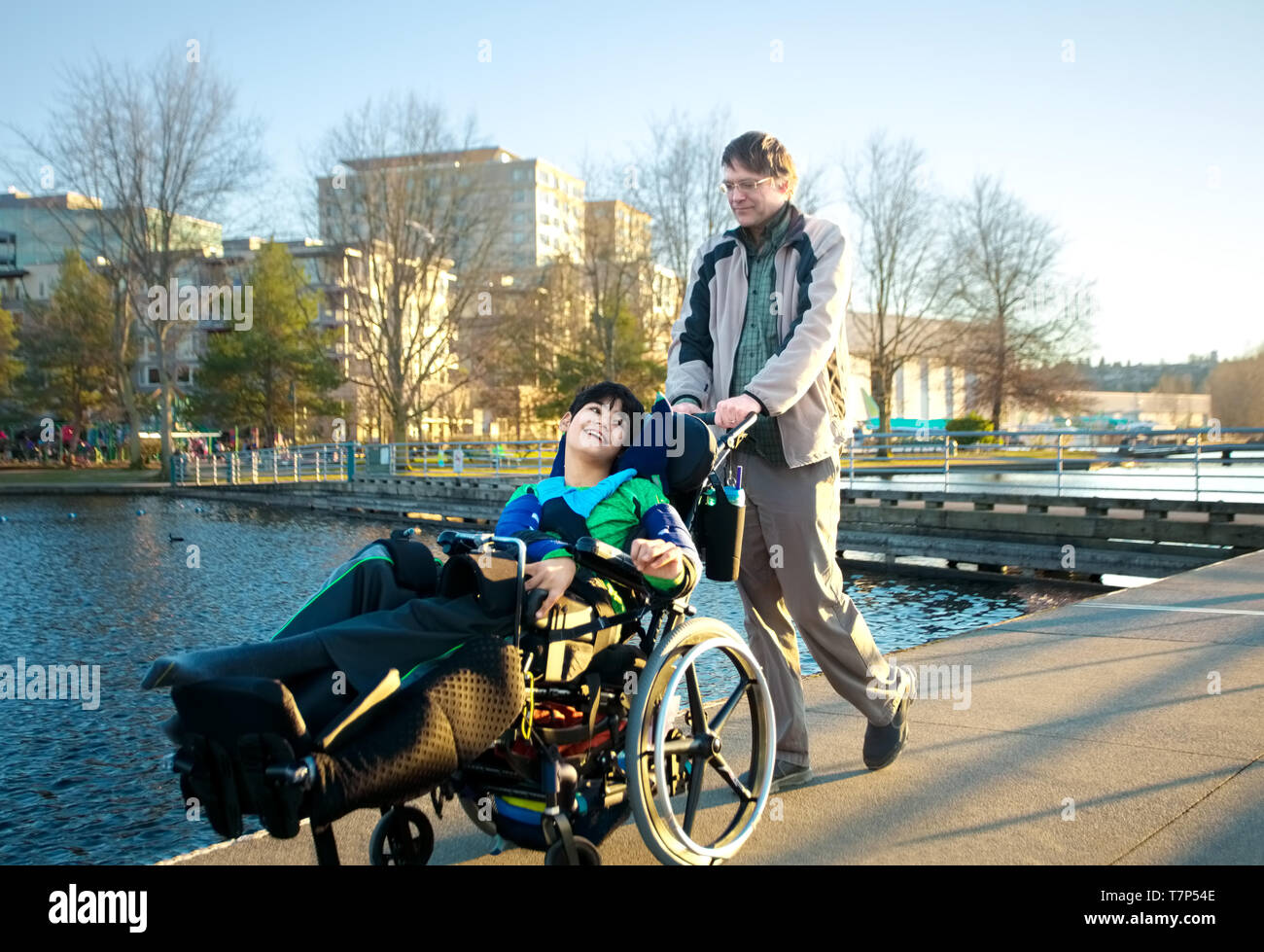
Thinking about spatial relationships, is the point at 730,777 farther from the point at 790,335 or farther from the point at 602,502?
the point at 790,335

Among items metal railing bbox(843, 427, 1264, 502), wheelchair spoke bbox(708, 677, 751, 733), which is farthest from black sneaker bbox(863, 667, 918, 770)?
metal railing bbox(843, 427, 1264, 502)

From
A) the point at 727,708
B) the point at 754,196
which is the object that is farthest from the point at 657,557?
the point at 754,196

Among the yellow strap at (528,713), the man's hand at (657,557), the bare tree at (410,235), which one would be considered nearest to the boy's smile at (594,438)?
the man's hand at (657,557)

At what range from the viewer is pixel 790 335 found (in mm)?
3643

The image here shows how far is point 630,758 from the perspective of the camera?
8.63ft

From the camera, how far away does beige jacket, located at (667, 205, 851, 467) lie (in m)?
3.51

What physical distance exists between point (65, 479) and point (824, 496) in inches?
1650

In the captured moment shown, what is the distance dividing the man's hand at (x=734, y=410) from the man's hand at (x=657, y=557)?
0.62 metres

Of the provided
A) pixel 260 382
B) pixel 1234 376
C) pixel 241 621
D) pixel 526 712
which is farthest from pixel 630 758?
pixel 1234 376

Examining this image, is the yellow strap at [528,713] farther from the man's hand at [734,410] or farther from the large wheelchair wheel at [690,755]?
the man's hand at [734,410]

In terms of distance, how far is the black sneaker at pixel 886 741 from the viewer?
3754 millimetres

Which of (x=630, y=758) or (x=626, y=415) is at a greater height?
(x=626, y=415)

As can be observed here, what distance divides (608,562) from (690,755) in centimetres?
65
